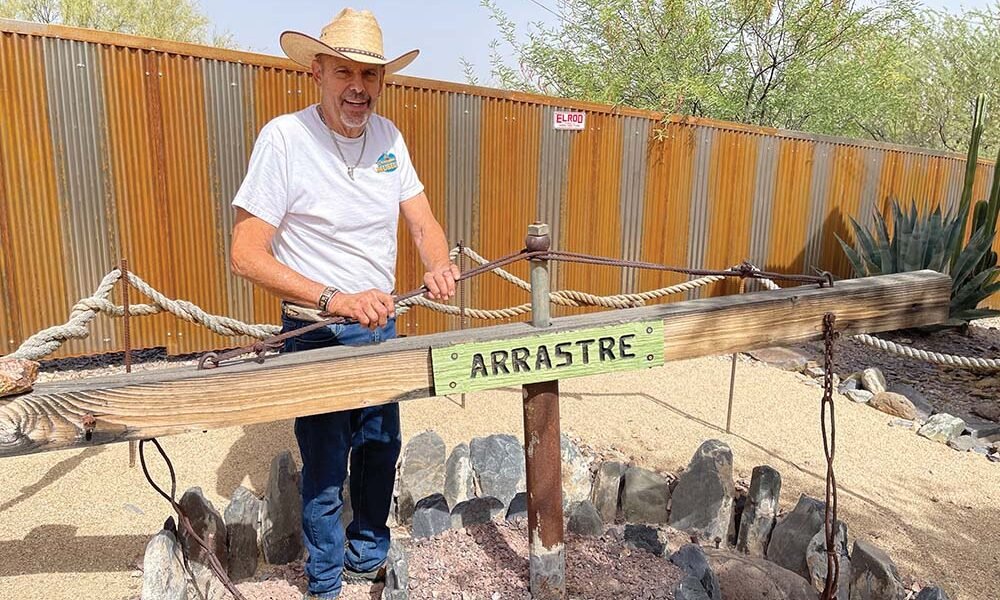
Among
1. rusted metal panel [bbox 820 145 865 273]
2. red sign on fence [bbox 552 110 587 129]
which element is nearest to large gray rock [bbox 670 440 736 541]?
red sign on fence [bbox 552 110 587 129]

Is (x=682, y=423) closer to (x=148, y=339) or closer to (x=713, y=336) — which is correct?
(x=713, y=336)

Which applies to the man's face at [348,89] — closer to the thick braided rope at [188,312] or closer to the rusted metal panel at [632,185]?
the thick braided rope at [188,312]

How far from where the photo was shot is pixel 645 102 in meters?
10.5

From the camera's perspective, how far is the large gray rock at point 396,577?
2.09 metres

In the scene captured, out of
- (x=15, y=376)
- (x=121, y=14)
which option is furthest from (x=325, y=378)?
(x=121, y=14)

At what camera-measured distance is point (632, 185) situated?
683 cm

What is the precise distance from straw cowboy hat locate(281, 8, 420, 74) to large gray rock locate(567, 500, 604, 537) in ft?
5.74

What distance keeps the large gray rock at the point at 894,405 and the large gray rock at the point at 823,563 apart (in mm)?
2833

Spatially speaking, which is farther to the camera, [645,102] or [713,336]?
[645,102]

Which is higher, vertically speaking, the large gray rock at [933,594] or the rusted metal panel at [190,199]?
the rusted metal panel at [190,199]

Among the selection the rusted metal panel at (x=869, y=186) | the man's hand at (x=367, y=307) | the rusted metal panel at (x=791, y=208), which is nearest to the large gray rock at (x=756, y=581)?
the man's hand at (x=367, y=307)

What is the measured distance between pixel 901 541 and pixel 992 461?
1.54 m

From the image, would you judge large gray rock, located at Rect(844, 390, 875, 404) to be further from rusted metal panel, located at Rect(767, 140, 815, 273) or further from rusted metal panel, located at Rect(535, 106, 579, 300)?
rusted metal panel, located at Rect(767, 140, 815, 273)

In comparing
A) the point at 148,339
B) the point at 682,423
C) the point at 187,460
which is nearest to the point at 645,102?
the point at 682,423
